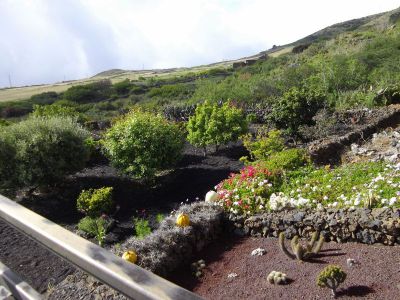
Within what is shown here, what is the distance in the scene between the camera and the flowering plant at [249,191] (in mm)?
6696

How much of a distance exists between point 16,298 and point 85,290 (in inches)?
121

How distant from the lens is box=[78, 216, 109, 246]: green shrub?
7.04m

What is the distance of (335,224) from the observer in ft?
18.4

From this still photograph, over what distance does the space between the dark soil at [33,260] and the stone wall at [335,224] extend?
2710 millimetres

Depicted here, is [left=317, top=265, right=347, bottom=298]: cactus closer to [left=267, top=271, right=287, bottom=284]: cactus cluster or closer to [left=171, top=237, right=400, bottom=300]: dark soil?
[left=171, top=237, right=400, bottom=300]: dark soil

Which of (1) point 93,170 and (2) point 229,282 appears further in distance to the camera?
(1) point 93,170

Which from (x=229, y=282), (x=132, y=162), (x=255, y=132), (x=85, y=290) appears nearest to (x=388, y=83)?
(x=255, y=132)

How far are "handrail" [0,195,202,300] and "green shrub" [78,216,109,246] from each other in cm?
538

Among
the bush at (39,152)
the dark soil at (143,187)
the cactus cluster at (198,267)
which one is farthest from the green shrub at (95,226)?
the bush at (39,152)

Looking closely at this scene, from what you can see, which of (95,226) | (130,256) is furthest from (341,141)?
(130,256)

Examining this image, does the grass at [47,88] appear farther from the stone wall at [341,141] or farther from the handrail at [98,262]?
the handrail at [98,262]

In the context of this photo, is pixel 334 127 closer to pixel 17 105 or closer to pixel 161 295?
pixel 161 295

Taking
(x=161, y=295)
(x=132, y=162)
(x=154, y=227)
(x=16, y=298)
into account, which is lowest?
(x=154, y=227)

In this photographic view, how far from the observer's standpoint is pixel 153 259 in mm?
5438
